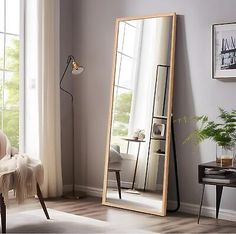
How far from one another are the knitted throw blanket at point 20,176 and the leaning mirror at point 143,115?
1.12 m

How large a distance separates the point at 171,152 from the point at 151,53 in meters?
1.00

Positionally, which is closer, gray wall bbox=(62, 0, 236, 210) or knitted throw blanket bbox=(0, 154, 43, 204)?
knitted throw blanket bbox=(0, 154, 43, 204)

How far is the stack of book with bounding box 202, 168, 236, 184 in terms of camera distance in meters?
4.37

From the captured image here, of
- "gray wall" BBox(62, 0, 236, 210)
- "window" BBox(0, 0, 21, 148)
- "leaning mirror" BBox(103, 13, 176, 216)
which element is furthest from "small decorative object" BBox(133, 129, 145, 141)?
"window" BBox(0, 0, 21, 148)

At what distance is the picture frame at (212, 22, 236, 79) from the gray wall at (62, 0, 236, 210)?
0.26 ft

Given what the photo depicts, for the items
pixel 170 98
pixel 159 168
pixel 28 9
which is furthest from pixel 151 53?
pixel 28 9

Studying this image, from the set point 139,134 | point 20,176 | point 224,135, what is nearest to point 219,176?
point 224,135

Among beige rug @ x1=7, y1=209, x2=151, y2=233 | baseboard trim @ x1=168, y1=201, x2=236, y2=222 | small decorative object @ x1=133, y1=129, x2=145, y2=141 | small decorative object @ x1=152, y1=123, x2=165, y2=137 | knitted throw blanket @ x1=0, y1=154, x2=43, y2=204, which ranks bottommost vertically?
beige rug @ x1=7, y1=209, x2=151, y2=233

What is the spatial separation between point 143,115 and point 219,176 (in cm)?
108

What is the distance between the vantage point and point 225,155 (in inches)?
177

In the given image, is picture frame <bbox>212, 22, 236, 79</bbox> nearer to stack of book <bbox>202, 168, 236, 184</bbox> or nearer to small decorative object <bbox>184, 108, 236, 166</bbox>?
small decorative object <bbox>184, 108, 236, 166</bbox>

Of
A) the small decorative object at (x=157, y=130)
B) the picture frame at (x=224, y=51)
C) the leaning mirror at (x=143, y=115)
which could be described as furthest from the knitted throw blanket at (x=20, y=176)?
the picture frame at (x=224, y=51)

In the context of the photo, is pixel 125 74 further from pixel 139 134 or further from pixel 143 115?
pixel 139 134

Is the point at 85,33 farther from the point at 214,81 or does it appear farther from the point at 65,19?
the point at 214,81
